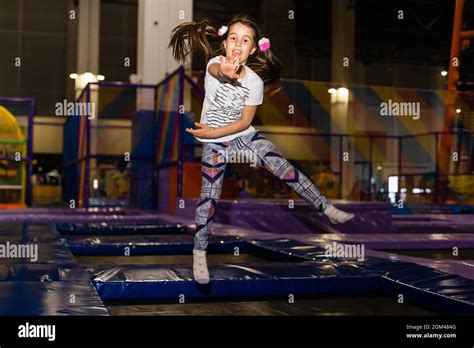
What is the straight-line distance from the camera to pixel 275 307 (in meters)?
1.90

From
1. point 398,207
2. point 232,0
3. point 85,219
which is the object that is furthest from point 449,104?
point 232,0

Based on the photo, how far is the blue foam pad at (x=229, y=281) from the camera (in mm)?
1979

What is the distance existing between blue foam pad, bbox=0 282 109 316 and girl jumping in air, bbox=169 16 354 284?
1.32 feet

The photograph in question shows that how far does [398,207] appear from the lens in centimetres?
666

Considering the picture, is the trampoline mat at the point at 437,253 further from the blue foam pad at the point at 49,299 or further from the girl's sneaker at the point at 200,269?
the blue foam pad at the point at 49,299

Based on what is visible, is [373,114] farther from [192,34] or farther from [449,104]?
[192,34]

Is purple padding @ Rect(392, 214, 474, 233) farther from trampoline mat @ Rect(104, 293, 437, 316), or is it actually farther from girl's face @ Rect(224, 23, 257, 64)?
girl's face @ Rect(224, 23, 257, 64)

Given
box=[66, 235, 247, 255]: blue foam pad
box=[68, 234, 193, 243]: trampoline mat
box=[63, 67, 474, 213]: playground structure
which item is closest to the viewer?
box=[66, 235, 247, 255]: blue foam pad

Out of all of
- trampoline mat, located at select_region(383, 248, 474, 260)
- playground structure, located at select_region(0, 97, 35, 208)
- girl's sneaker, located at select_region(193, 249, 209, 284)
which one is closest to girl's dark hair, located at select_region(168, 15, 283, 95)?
girl's sneaker, located at select_region(193, 249, 209, 284)

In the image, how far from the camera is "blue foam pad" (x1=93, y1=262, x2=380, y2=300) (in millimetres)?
1979

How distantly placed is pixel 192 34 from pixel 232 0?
10717 mm

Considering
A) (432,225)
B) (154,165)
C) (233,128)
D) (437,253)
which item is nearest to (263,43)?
(233,128)

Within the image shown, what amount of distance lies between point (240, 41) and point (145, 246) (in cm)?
164

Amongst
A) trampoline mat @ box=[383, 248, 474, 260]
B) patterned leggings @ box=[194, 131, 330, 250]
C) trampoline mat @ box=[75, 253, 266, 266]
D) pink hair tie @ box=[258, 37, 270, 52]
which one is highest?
pink hair tie @ box=[258, 37, 270, 52]
